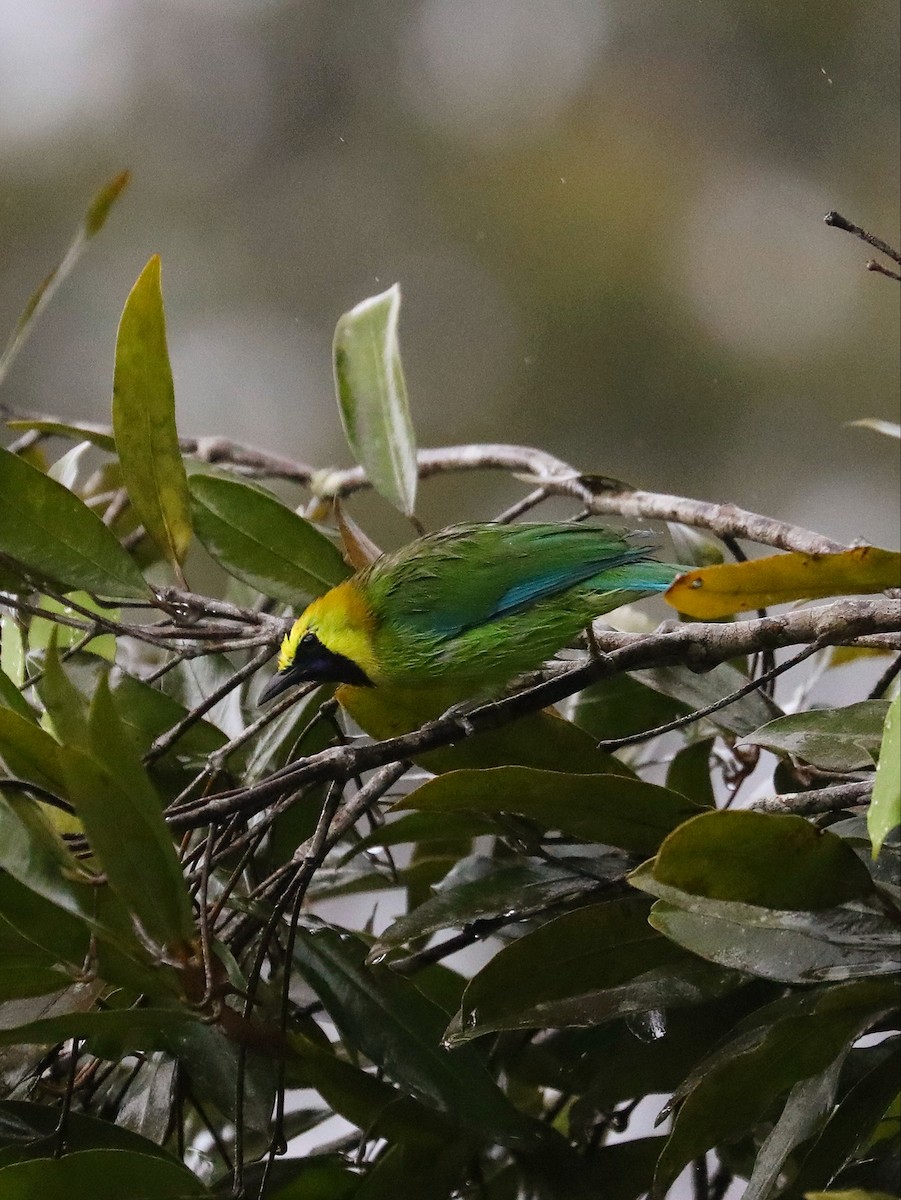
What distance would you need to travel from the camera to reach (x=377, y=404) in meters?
1.66

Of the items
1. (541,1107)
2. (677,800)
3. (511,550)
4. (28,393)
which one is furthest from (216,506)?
(28,393)

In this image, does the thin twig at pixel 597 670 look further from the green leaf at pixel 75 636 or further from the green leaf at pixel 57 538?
the green leaf at pixel 75 636

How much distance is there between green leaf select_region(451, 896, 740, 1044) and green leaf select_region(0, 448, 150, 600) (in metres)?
0.58

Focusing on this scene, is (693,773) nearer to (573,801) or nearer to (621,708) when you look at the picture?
(621,708)

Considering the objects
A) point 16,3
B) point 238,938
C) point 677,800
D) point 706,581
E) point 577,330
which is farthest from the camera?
point 577,330

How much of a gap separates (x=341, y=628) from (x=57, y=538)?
379 mm

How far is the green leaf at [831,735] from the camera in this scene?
1.07 meters

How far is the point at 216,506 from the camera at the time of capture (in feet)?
4.78

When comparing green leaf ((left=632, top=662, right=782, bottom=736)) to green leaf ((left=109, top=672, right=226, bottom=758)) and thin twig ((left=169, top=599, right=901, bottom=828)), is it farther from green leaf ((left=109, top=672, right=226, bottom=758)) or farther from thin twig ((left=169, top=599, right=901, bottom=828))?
green leaf ((left=109, top=672, right=226, bottom=758))

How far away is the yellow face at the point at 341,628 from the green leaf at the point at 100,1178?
62cm

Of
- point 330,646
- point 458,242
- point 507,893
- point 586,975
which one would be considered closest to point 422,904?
point 507,893

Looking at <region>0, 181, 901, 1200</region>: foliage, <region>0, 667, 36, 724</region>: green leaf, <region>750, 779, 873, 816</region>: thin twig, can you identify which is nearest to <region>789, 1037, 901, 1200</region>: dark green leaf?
<region>0, 181, 901, 1200</region>: foliage

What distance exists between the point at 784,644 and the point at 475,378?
2.44 meters

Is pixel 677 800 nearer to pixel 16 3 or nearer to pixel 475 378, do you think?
pixel 475 378
